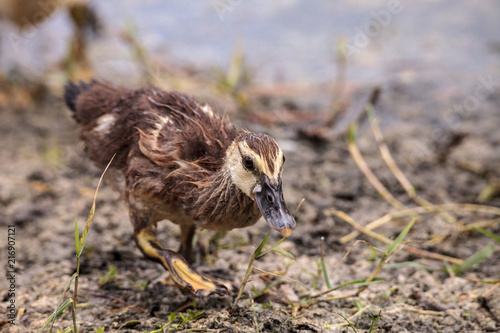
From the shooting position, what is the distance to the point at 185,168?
9.53 ft

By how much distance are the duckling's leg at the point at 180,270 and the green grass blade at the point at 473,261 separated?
1660 mm

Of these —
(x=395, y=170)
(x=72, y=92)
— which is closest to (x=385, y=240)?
(x=395, y=170)

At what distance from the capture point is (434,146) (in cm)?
589

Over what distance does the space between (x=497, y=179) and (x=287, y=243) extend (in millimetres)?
2429

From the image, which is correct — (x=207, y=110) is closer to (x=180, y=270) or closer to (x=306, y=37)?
(x=180, y=270)

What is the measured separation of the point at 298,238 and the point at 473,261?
1341mm

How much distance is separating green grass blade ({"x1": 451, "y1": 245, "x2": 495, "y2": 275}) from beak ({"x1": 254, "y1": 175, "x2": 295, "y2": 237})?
5.05 feet

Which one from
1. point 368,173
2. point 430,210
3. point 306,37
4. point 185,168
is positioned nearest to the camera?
point 185,168

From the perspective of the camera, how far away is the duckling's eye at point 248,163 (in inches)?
101

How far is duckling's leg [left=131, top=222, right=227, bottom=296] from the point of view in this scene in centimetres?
284

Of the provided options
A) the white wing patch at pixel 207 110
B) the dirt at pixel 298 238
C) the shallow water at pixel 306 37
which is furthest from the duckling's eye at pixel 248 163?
the shallow water at pixel 306 37

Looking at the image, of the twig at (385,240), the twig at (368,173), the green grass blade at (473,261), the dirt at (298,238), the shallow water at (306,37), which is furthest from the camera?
the shallow water at (306,37)

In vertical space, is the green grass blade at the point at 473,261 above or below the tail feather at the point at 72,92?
below

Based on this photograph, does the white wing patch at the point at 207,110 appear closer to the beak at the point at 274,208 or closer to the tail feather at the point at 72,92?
the beak at the point at 274,208
